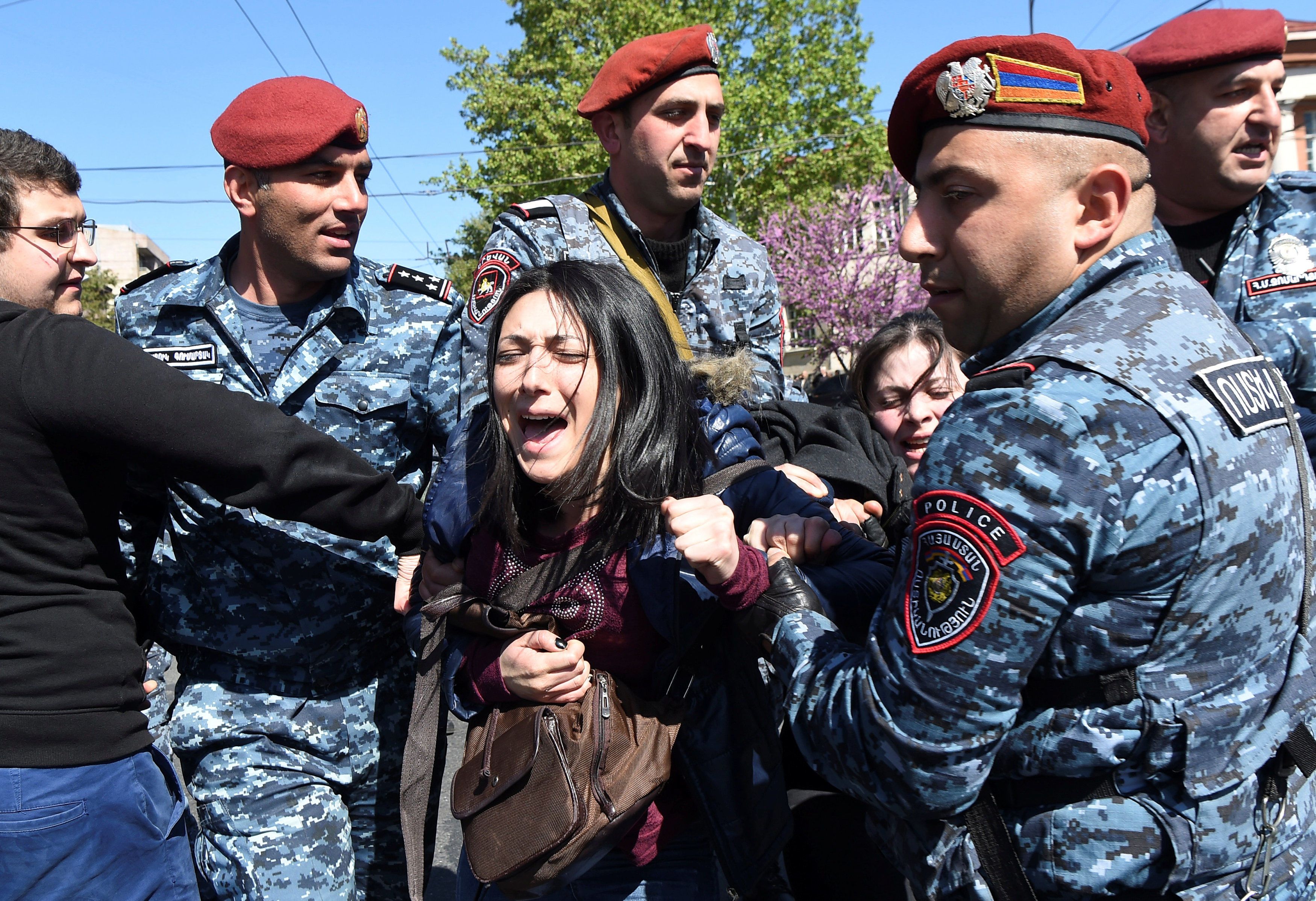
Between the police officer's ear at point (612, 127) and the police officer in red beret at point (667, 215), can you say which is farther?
the police officer's ear at point (612, 127)

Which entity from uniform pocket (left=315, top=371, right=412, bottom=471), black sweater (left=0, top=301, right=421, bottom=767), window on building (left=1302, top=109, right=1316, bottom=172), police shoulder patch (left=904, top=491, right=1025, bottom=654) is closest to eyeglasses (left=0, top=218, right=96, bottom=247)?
black sweater (left=0, top=301, right=421, bottom=767)

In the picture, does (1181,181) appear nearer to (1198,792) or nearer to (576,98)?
(1198,792)

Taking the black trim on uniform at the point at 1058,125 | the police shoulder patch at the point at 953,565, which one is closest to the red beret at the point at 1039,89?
the black trim on uniform at the point at 1058,125

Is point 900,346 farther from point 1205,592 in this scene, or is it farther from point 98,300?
point 98,300

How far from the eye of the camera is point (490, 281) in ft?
10.1

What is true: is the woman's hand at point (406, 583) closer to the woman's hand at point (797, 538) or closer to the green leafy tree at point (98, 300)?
the woman's hand at point (797, 538)

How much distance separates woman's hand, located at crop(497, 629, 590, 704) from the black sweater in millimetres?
607

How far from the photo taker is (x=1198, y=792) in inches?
54.6

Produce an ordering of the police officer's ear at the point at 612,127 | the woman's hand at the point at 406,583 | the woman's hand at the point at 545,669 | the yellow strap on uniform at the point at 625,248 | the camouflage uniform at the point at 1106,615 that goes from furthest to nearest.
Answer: the police officer's ear at the point at 612,127 → the yellow strap on uniform at the point at 625,248 → the woman's hand at the point at 406,583 → the woman's hand at the point at 545,669 → the camouflage uniform at the point at 1106,615

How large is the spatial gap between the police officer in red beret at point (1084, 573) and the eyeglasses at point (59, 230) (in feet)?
6.63

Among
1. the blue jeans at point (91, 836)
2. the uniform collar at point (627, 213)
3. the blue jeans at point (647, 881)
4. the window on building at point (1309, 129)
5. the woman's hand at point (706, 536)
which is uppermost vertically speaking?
the window on building at point (1309, 129)

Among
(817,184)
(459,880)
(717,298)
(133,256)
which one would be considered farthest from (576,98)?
(133,256)

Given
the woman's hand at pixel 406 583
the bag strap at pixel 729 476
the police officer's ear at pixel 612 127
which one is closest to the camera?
the bag strap at pixel 729 476

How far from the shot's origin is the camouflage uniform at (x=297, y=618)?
267 cm
